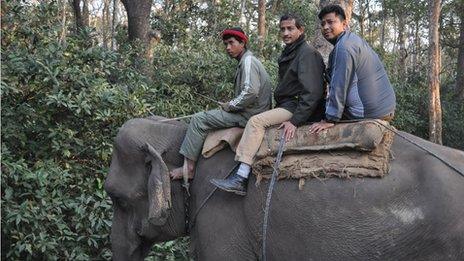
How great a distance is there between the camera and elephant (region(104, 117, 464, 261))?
11.4 ft

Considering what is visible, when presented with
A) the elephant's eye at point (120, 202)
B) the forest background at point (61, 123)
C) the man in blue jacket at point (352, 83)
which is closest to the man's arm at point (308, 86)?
the man in blue jacket at point (352, 83)

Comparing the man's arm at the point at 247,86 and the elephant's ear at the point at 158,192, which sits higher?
the man's arm at the point at 247,86

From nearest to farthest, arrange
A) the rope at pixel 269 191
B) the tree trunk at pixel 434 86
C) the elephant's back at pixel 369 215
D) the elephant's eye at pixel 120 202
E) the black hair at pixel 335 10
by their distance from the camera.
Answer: the elephant's back at pixel 369 215 < the rope at pixel 269 191 < the black hair at pixel 335 10 < the elephant's eye at pixel 120 202 < the tree trunk at pixel 434 86

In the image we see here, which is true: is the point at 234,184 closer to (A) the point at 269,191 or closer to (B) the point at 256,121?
(A) the point at 269,191

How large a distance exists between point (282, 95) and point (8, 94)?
130 inches

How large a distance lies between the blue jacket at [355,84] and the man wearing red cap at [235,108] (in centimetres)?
66

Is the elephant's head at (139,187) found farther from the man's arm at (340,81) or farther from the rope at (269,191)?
the man's arm at (340,81)

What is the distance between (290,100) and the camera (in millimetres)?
4469

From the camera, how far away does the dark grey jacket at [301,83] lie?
13.8ft

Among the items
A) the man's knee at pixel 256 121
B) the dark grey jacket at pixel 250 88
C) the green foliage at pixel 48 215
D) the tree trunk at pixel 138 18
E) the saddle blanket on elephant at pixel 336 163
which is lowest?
the green foliage at pixel 48 215

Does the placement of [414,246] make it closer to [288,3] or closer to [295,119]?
[295,119]

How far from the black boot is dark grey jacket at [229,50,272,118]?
644mm

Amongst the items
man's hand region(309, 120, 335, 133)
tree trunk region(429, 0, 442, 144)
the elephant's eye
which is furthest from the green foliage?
tree trunk region(429, 0, 442, 144)

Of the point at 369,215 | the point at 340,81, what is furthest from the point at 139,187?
the point at 369,215
